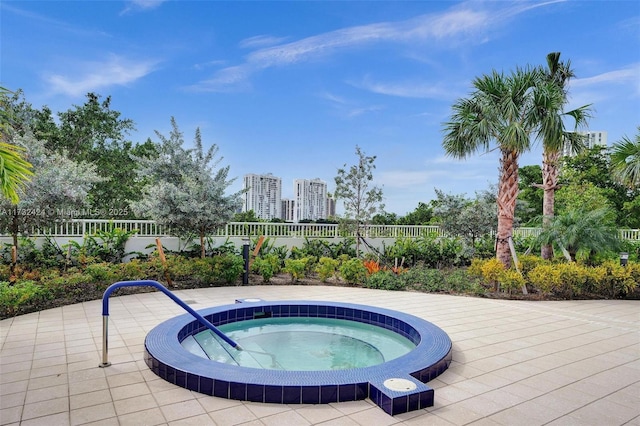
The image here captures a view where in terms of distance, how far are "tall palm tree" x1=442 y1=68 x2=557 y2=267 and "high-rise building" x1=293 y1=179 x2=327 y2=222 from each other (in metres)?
9.91

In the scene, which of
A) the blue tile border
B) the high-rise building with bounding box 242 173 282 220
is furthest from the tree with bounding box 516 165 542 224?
the blue tile border

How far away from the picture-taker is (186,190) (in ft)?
30.4

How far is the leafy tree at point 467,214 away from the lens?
12.6 meters

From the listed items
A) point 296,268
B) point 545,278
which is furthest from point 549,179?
point 296,268

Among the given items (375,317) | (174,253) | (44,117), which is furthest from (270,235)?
(44,117)

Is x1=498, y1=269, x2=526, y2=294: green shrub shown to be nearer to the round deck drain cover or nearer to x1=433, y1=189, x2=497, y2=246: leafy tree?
x1=433, y1=189, x2=497, y2=246: leafy tree

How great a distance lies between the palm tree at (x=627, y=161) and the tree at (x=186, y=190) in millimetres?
8667

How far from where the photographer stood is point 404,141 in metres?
14.9

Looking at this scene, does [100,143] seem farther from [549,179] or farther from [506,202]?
[549,179]

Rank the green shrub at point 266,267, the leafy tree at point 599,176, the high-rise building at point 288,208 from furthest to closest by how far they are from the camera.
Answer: the leafy tree at point 599,176
the high-rise building at point 288,208
the green shrub at point 266,267

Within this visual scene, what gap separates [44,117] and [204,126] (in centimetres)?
828

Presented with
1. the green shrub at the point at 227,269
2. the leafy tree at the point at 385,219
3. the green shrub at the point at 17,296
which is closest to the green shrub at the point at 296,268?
the green shrub at the point at 227,269

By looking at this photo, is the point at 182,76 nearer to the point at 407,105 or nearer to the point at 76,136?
the point at 76,136

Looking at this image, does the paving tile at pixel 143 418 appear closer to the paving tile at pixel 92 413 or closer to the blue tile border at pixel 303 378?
the paving tile at pixel 92 413
